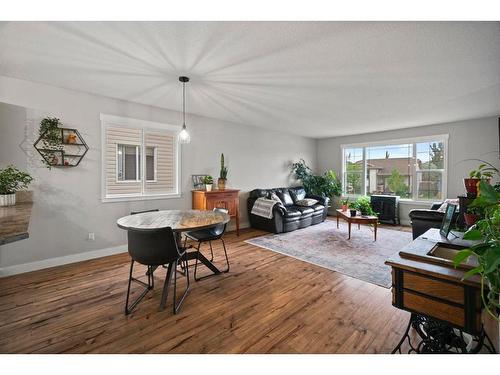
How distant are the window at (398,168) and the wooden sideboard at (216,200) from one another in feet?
13.2

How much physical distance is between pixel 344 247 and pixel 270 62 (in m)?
3.09

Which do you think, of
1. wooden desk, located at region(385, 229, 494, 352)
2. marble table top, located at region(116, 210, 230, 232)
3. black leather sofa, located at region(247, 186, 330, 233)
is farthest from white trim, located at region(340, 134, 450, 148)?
marble table top, located at region(116, 210, 230, 232)

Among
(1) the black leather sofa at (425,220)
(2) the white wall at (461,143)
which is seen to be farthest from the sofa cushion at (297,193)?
(1) the black leather sofa at (425,220)

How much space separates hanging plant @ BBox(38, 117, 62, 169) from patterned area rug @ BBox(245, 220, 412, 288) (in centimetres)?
326

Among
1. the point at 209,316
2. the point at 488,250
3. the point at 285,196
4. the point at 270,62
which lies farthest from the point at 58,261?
the point at 285,196

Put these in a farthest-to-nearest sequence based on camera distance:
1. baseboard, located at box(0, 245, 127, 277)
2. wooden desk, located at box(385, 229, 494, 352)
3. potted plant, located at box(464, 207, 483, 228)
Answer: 1. baseboard, located at box(0, 245, 127, 277)
2. potted plant, located at box(464, 207, 483, 228)
3. wooden desk, located at box(385, 229, 494, 352)

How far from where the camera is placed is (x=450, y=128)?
5168 mm

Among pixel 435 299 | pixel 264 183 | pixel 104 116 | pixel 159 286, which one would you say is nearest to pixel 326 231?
pixel 264 183

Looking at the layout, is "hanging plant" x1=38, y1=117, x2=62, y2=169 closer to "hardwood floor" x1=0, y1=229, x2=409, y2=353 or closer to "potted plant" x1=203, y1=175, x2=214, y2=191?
"hardwood floor" x1=0, y1=229, x2=409, y2=353

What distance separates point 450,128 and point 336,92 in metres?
3.71

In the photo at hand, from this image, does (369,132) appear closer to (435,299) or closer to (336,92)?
(336,92)

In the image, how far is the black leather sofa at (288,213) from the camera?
191 inches

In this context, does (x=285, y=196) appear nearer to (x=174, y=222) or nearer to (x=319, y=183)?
(x=319, y=183)

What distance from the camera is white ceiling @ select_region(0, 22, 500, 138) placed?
1.91 meters
